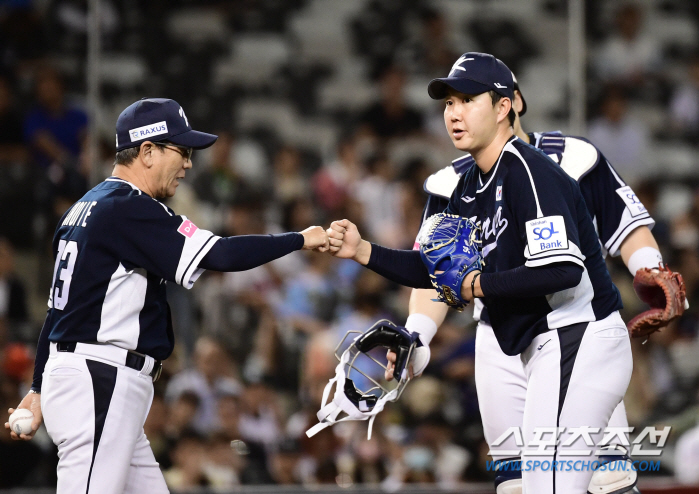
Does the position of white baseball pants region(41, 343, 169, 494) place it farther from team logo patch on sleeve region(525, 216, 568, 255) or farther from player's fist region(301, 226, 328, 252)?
team logo patch on sleeve region(525, 216, 568, 255)

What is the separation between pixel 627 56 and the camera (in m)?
10.3

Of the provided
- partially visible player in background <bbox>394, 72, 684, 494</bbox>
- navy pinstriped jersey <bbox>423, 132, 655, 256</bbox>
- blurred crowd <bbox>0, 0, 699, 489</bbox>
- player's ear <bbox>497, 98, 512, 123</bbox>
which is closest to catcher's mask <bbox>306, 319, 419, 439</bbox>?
partially visible player in background <bbox>394, 72, 684, 494</bbox>

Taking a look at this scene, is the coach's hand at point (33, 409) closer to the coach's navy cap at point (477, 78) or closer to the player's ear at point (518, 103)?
the coach's navy cap at point (477, 78)

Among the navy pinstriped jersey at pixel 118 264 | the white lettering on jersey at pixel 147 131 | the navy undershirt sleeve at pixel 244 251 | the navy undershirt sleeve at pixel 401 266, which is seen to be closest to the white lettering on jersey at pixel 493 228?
the navy undershirt sleeve at pixel 401 266

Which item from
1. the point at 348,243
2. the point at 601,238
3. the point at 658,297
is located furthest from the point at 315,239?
the point at 658,297

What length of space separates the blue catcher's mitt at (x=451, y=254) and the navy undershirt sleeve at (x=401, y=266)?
166mm

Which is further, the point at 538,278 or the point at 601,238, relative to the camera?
the point at 601,238

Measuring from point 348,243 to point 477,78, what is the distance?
830 mm

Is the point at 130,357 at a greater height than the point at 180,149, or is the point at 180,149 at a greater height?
→ the point at 180,149

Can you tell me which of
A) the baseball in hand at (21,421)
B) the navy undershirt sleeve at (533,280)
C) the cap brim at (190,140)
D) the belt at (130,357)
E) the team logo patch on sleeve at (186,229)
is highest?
the cap brim at (190,140)

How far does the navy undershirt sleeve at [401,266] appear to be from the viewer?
3484 mm

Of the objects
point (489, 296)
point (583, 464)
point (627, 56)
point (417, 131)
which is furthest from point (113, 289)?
point (627, 56)

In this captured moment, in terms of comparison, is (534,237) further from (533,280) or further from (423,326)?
(423,326)

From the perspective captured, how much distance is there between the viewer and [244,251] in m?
3.34
